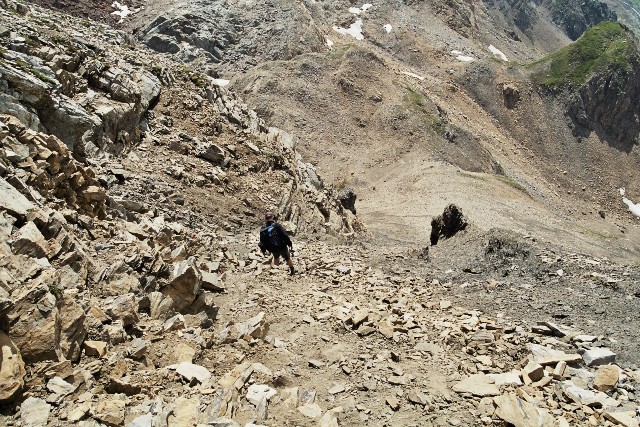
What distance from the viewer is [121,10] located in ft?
275

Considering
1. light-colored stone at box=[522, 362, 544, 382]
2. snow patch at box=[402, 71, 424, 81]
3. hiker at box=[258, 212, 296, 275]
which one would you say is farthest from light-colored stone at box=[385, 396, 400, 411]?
snow patch at box=[402, 71, 424, 81]

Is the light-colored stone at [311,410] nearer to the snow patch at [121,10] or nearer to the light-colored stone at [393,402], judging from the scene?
the light-colored stone at [393,402]

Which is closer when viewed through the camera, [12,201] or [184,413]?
Result: [184,413]

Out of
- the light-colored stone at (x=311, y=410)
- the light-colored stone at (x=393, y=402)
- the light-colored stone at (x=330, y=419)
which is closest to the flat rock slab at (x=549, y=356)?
the light-colored stone at (x=393, y=402)

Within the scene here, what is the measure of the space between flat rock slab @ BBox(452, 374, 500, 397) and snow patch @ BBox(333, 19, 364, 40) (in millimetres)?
91337

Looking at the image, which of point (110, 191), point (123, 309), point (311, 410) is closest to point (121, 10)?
point (110, 191)

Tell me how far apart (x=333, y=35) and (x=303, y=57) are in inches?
785

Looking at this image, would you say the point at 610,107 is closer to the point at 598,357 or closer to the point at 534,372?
the point at 598,357

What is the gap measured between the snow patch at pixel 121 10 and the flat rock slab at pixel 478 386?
88.0 metres

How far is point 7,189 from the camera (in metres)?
10.4

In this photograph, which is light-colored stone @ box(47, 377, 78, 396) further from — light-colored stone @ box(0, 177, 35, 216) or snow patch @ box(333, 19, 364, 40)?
snow patch @ box(333, 19, 364, 40)

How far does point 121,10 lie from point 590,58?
85850mm

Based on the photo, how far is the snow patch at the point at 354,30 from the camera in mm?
92750

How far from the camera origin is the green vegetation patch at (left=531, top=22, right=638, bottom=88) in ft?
279
